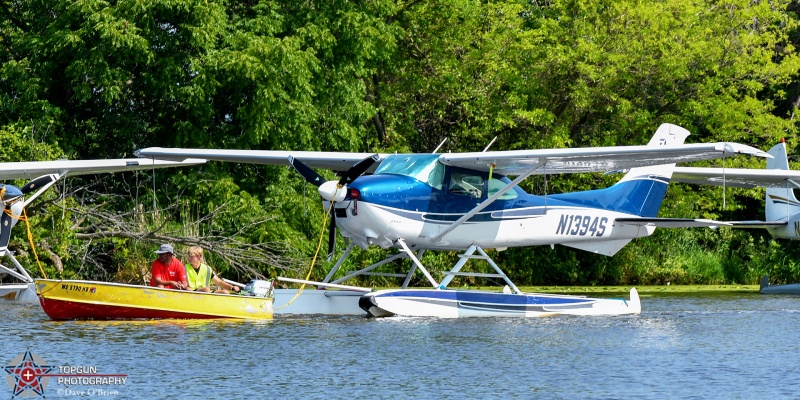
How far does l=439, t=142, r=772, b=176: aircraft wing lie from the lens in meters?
15.3

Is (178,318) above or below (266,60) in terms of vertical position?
below

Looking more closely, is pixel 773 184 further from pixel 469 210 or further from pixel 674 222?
pixel 469 210

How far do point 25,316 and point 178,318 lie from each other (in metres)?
2.70

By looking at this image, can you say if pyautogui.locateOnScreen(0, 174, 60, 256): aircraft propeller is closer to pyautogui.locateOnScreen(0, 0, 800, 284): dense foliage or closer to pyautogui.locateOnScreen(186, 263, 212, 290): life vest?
pyautogui.locateOnScreen(0, 0, 800, 284): dense foliage

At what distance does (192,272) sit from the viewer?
595 inches

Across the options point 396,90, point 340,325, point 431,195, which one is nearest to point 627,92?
point 396,90

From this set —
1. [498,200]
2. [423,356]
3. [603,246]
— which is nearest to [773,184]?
[603,246]

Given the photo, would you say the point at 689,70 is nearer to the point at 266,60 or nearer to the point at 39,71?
the point at 266,60

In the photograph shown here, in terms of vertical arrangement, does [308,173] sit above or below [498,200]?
above

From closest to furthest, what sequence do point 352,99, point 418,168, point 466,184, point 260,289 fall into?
point 260,289, point 418,168, point 466,184, point 352,99

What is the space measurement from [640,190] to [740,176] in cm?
362

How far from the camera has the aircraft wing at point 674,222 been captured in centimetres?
1689

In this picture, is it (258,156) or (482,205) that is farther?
(258,156)

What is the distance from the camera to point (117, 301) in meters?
14.0
